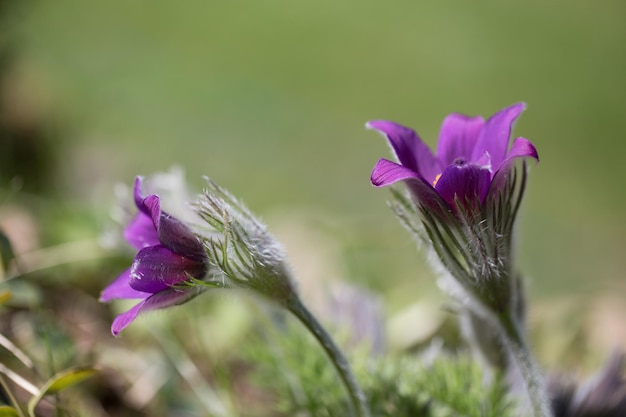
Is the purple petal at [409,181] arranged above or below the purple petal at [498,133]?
below

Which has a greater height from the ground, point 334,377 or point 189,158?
point 189,158

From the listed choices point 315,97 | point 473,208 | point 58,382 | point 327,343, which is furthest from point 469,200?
point 315,97

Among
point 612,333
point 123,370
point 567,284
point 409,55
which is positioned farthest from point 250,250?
point 409,55

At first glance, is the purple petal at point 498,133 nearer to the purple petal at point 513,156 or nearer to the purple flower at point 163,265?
the purple petal at point 513,156

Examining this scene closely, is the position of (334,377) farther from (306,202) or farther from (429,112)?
(429,112)

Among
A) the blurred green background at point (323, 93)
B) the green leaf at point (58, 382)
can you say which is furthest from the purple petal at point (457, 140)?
the blurred green background at point (323, 93)

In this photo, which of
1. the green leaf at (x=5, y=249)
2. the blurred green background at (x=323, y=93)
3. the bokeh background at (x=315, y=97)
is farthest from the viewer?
the blurred green background at (x=323, y=93)
